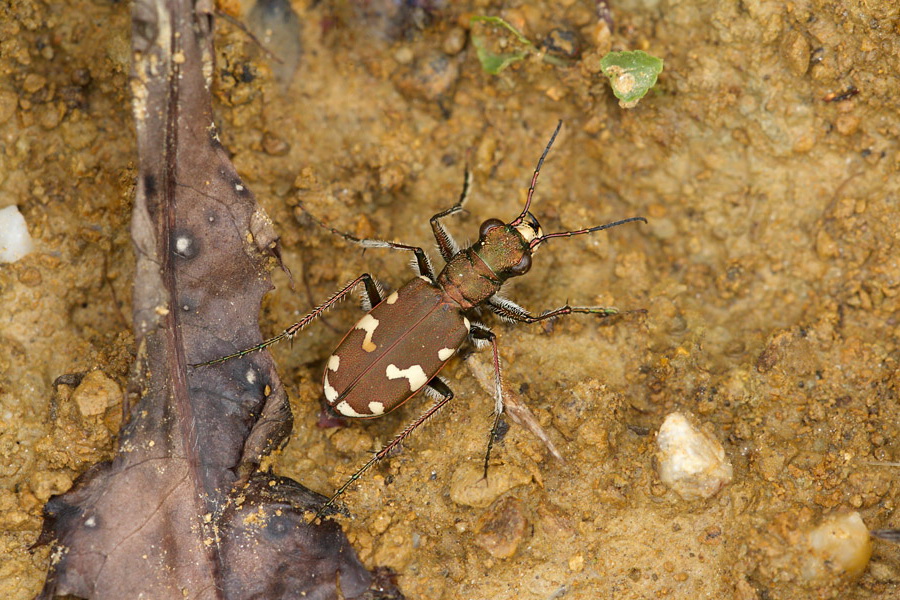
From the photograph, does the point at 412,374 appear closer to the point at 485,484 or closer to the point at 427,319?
the point at 427,319

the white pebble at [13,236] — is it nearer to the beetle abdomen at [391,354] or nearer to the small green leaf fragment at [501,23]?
the beetle abdomen at [391,354]

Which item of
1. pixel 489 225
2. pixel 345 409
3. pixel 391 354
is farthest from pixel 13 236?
pixel 489 225

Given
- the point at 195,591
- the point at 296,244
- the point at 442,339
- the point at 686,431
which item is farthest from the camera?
the point at 296,244

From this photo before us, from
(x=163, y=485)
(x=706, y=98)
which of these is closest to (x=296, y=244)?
(x=163, y=485)

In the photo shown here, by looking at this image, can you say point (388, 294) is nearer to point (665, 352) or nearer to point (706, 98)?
point (665, 352)

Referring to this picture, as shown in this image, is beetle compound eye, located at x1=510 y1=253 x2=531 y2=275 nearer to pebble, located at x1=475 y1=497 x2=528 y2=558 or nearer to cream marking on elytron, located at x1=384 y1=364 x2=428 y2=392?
cream marking on elytron, located at x1=384 y1=364 x2=428 y2=392

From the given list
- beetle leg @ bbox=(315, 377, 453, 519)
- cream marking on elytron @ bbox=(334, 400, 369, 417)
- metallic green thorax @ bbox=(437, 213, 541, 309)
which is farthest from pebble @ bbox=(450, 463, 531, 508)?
metallic green thorax @ bbox=(437, 213, 541, 309)

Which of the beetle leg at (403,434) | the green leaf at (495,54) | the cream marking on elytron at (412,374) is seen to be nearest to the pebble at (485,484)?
the beetle leg at (403,434)
